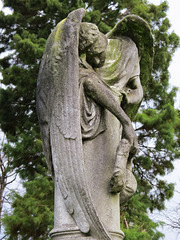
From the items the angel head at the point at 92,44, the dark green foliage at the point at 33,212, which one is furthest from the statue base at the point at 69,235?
the dark green foliage at the point at 33,212

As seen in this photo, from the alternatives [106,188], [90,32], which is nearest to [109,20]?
[90,32]

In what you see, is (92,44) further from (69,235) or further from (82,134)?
(69,235)

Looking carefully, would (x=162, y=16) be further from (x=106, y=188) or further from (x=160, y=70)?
(x=106, y=188)

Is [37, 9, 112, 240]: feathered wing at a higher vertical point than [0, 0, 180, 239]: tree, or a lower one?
lower

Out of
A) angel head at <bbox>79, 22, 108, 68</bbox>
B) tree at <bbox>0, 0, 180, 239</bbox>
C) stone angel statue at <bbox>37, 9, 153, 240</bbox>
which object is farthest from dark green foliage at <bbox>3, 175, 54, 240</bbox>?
angel head at <bbox>79, 22, 108, 68</bbox>

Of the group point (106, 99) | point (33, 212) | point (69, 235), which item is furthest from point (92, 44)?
point (33, 212)

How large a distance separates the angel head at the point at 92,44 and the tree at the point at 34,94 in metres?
5.43

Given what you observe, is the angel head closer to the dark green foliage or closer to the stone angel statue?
the stone angel statue

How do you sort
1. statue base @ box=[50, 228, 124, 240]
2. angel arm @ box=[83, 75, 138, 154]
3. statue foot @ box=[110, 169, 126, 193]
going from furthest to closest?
angel arm @ box=[83, 75, 138, 154] < statue foot @ box=[110, 169, 126, 193] < statue base @ box=[50, 228, 124, 240]

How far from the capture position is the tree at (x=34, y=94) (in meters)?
9.18

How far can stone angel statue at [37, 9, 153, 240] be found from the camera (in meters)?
2.79

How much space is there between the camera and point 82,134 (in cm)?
306

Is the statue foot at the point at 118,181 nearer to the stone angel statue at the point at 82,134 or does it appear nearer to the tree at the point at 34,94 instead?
the stone angel statue at the point at 82,134

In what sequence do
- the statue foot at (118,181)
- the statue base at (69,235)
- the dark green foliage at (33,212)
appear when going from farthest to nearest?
the dark green foliage at (33,212) → the statue foot at (118,181) → the statue base at (69,235)
